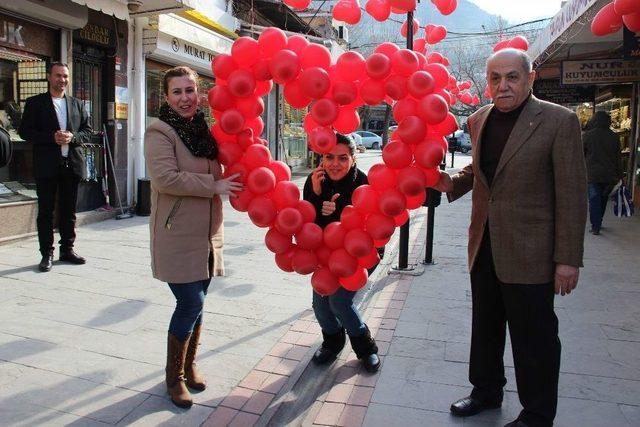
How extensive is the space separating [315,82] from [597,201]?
7.12m

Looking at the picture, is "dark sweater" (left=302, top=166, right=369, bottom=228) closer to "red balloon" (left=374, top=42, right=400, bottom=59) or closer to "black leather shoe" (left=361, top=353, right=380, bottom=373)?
"red balloon" (left=374, top=42, right=400, bottom=59)

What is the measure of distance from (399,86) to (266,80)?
81 centimetres

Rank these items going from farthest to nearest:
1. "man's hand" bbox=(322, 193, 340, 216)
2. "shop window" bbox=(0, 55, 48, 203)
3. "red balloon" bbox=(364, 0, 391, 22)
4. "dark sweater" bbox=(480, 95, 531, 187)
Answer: "shop window" bbox=(0, 55, 48, 203) → "red balloon" bbox=(364, 0, 391, 22) → "man's hand" bbox=(322, 193, 340, 216) → "dark sweater" bbox=(480, 95, 531, 187)

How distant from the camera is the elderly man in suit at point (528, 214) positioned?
272 cm

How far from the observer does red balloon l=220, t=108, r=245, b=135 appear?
3.23m

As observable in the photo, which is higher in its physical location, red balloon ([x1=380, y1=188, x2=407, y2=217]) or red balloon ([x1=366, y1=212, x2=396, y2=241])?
red balloon ([x1=380, y1=188, x2=407, y2=217])

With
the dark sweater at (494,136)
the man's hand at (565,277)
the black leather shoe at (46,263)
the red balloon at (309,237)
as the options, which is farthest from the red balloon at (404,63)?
the black leather shoe at (46,263)

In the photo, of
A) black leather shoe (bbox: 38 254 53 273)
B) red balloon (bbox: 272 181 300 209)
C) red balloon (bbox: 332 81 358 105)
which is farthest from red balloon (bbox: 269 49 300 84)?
black leather shoe (bbox: 38 254 53 273)

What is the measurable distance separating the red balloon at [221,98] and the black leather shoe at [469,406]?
2193mm

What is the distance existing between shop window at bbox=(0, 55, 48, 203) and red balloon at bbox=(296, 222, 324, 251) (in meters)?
5.34

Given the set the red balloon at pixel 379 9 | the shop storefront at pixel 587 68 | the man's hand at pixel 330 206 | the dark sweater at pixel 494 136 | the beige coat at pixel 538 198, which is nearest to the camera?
the beige coat at pixel 538 198

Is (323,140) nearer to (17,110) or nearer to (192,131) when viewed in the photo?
(192,131)

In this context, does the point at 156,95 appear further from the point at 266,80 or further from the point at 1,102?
the point at 266,80

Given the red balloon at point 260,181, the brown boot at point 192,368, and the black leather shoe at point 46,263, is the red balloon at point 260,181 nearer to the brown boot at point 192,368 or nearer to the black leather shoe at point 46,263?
the brown boot at point 192,368
